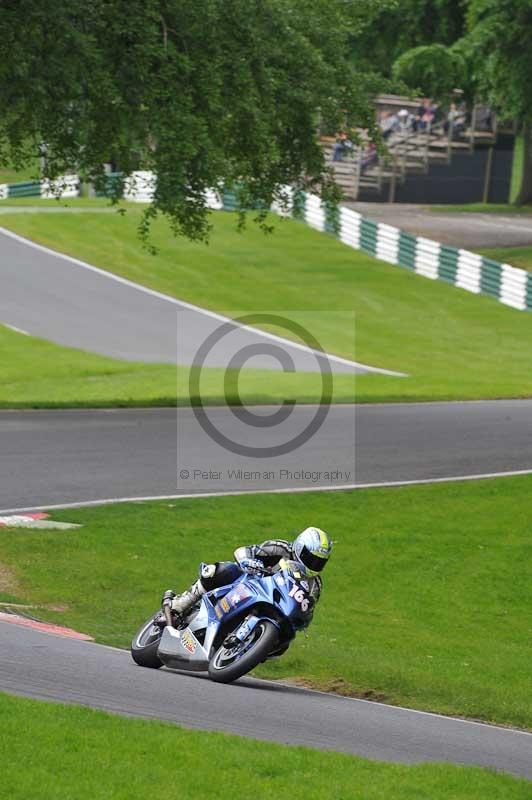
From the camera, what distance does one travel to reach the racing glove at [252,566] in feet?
33.1

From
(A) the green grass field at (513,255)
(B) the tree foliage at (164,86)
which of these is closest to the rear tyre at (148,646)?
(B) the tree foliage at (164,86)

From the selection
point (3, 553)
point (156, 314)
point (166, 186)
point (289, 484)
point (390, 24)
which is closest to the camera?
point (3, 553)

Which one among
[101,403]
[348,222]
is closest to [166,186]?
[101,403]

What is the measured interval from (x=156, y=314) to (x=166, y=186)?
598 inches

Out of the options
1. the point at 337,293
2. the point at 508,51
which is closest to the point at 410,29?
the point at 508,51

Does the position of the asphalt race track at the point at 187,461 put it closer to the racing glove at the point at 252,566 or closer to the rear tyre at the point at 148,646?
the rear tyre at the point at 148,646

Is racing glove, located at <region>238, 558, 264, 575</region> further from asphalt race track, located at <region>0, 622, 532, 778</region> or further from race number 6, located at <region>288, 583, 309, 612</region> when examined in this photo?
asphalt race track, located at <region>0, 622, 532, 778</region>

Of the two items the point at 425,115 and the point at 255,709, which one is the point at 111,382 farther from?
the point at 425,115

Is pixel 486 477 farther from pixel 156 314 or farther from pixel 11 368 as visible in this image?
pixel 156 314

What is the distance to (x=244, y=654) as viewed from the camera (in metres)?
9.82

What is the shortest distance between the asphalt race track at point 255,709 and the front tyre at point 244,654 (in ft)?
0.44

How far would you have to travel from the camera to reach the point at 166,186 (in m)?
21.4

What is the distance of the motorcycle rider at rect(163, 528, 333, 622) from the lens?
9.97 meters

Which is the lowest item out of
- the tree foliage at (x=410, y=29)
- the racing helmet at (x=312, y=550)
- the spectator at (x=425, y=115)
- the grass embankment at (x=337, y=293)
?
the grass embankment at (x=337, y=293)
